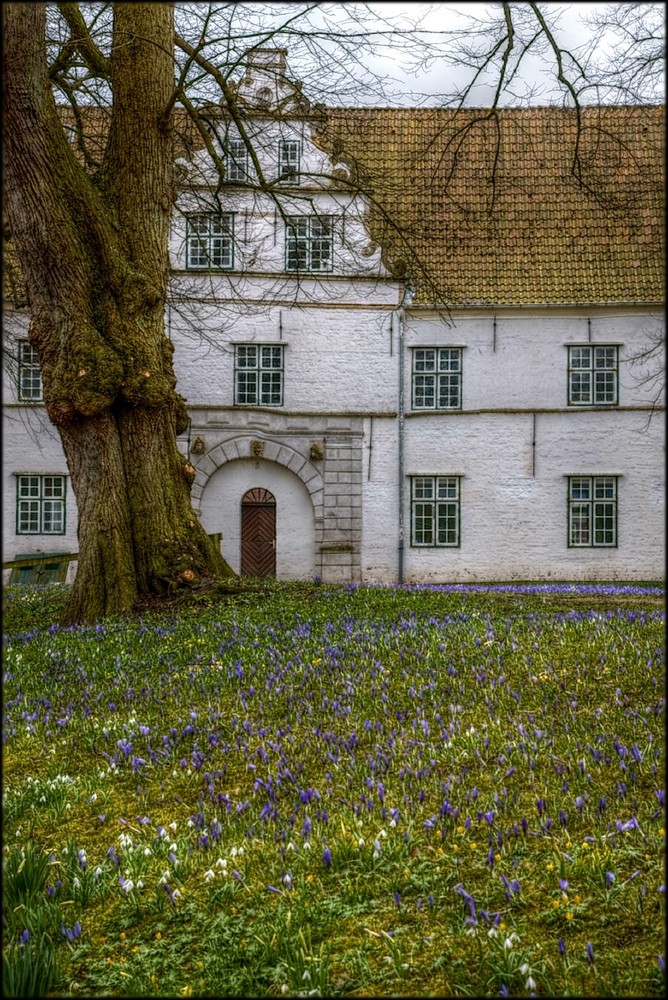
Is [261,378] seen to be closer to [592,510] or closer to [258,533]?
[258,533]

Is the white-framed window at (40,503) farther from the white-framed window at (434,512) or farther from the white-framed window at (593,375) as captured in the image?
the white-framed window at (593,375)

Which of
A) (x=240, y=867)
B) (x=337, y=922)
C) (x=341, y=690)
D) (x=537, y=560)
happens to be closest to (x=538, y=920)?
(x=337, y=922)

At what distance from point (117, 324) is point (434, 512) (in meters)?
15.2

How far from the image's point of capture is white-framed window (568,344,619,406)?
82.3 ft

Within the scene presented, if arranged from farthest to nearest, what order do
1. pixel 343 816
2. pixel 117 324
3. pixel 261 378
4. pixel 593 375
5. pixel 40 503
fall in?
pixel 261 378 < pixel 593 375 < pixel 40 503 < pixel 117 324 < pixel 343 816

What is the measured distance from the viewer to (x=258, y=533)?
81.2 ft

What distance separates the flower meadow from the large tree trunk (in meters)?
3.23

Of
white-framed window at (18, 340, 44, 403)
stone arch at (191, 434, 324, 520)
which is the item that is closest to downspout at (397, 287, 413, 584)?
stone arch at (191, 434, 324, 520)

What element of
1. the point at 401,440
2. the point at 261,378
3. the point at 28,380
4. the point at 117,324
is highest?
the point at 261,378

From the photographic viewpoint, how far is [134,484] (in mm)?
11211

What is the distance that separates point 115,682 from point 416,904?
13.4ft

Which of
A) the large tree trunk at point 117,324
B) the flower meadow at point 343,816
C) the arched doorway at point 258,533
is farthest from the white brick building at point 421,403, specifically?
the flower meadow at point 343,816

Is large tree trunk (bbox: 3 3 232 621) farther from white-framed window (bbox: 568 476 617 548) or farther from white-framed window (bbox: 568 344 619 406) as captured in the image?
white-framed window (bbox: 568 344 619 406)

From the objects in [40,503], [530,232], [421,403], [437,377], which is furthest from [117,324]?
[530,232]
